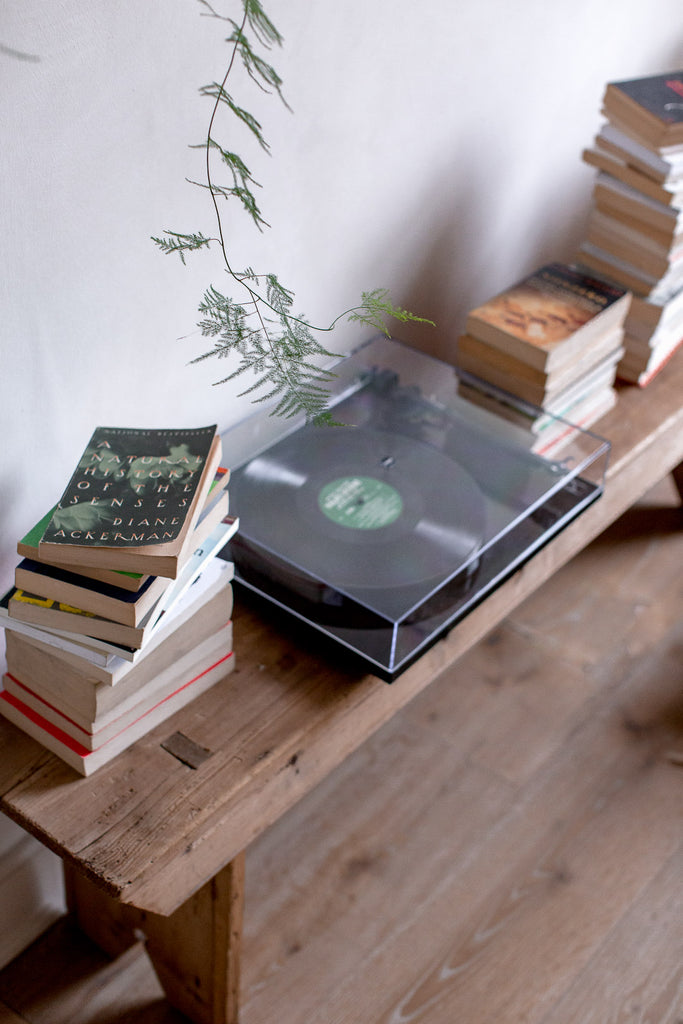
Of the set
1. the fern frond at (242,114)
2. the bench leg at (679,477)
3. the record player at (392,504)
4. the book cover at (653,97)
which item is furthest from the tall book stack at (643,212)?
the fern frond at (242,114)

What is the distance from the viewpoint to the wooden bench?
0.86 meters

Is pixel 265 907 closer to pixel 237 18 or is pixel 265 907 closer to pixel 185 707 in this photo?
pixel 185 707

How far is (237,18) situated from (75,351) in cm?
36

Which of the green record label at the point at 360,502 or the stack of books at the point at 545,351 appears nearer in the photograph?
the green record label at the point at 360,502

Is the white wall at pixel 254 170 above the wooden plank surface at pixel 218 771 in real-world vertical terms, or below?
above

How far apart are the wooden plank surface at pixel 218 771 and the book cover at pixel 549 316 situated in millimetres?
320

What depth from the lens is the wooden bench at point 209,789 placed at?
0.86 metres

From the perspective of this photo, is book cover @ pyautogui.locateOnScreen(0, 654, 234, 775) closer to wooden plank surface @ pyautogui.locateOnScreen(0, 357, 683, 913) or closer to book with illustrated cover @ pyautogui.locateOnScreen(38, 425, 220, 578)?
wooden plank surface @ pyautogui.locateOnScreen(0, 357, 683, 913)

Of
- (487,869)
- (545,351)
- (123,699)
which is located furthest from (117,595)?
(487,869)

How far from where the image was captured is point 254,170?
1044 mm

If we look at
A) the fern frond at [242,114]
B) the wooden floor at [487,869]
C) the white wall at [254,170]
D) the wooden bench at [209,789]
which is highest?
the fern frond at [242,114]

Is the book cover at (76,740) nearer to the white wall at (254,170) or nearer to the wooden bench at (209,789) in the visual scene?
the wooden bench at (209,789)

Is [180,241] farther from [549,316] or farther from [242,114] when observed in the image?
[549,316]

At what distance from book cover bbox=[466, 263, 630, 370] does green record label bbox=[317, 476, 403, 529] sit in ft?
0.98
